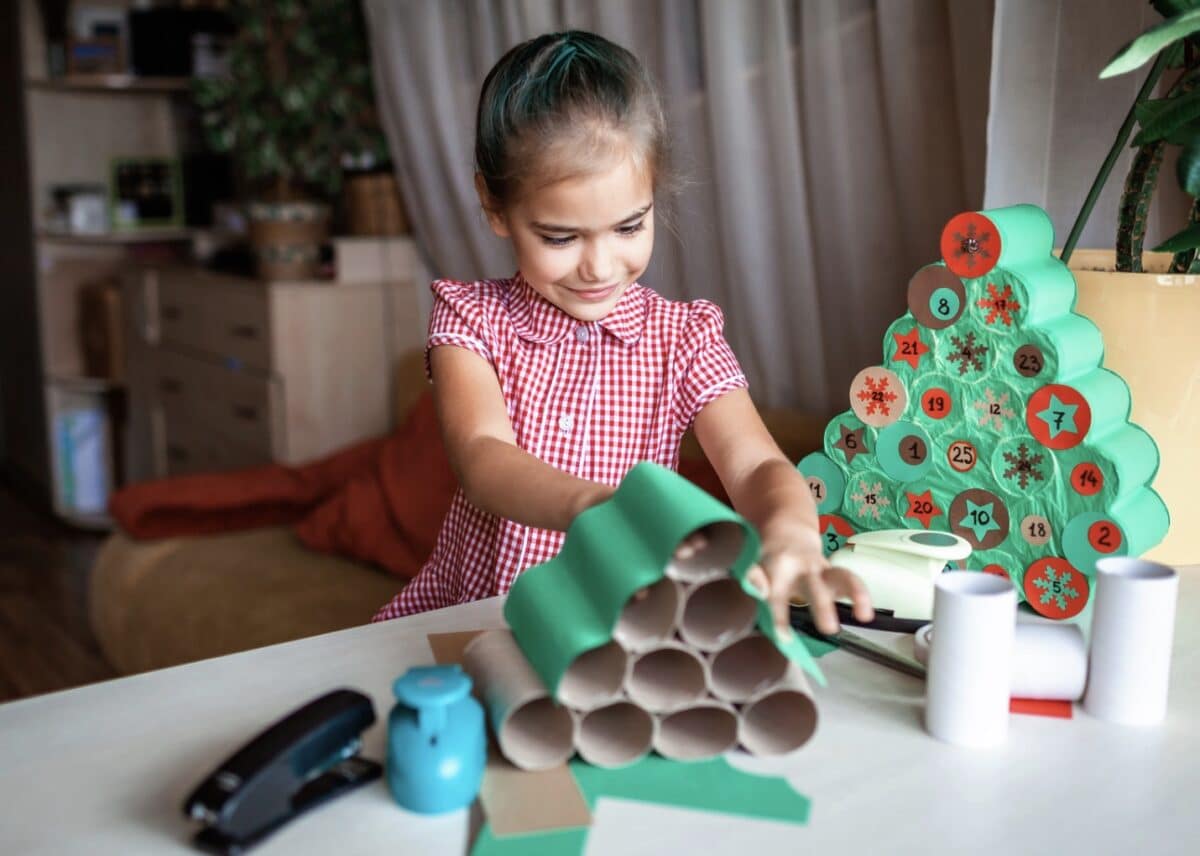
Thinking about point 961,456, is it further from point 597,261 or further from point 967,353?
point 597,261

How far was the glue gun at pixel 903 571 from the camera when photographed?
1041 mm

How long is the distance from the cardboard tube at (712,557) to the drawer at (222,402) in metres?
2.40

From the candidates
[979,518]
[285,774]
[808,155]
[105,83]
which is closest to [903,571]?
[979,518]

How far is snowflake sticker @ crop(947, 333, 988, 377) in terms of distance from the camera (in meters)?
1.12

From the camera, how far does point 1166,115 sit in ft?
3.64

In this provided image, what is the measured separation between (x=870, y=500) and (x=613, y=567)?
0.52 m

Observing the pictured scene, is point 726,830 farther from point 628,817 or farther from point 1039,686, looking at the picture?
point 1039,686

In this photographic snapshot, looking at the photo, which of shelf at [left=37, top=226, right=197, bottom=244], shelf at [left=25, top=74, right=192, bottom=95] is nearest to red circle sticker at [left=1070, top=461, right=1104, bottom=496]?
shelf at [left=37, top=226, right=197, bottom=244]

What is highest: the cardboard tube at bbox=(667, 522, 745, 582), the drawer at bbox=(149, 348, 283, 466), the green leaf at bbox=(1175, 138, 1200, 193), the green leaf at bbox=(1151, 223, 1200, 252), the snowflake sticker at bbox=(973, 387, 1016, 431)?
the green leaf at bbox=(1175, 138, 1200, 193)

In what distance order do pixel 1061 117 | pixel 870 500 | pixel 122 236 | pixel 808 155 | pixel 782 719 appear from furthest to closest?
pixel 122 236
pixel 808 155
pixel 1061 117
pixel 870 500
pixel 782 719

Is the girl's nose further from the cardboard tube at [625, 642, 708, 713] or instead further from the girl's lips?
the cardboard tube at [625, 642, 708, 713]

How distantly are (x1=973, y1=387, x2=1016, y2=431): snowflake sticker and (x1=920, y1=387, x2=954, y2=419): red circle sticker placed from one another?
3 cm

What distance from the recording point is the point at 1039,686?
2.88 ft

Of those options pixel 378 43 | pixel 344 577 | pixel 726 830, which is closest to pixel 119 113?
pixel 378 43
